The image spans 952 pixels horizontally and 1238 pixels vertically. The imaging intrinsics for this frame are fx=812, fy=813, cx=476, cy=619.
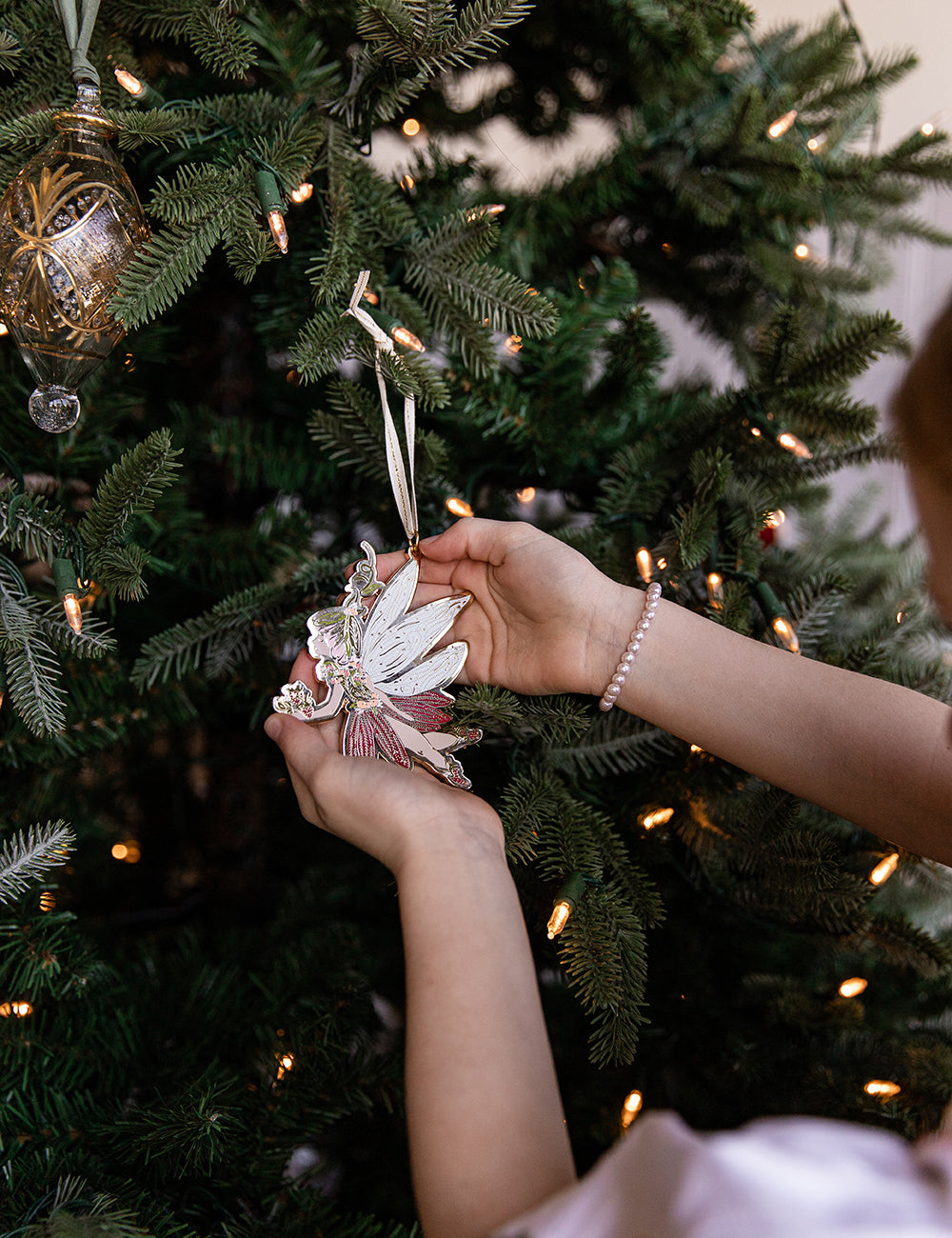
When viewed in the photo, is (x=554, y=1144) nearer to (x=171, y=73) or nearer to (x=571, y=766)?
(x=571, y=766)

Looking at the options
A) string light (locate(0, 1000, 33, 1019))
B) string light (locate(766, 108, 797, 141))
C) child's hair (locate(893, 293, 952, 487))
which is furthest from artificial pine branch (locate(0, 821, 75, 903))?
string light (locate(766, 108, 797, 141))

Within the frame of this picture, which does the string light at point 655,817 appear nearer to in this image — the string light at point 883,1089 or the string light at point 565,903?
the string light at point 565,903

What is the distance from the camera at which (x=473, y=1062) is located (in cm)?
42

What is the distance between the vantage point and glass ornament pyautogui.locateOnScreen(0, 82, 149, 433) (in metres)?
0.52

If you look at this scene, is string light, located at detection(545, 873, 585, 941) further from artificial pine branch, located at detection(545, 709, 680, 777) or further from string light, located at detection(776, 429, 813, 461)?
string light, located at detection(776, 429, 813, 461)

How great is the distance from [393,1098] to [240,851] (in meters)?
0.32

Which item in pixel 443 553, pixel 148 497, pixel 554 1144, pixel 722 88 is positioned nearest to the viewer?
pixel 554 1144

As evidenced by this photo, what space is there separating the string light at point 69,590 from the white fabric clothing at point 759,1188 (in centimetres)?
44

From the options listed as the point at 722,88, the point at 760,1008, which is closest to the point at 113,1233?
the point at 760,1008

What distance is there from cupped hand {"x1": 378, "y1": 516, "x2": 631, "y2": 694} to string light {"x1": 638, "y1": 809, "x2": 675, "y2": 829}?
114mm

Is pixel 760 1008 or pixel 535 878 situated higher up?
pixel 535 878

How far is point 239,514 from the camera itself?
2.97 feet

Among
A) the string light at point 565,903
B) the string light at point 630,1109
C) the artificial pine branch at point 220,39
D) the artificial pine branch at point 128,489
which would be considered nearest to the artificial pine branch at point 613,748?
the string light at point 565,903

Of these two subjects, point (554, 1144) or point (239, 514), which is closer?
point (554, 1144)
